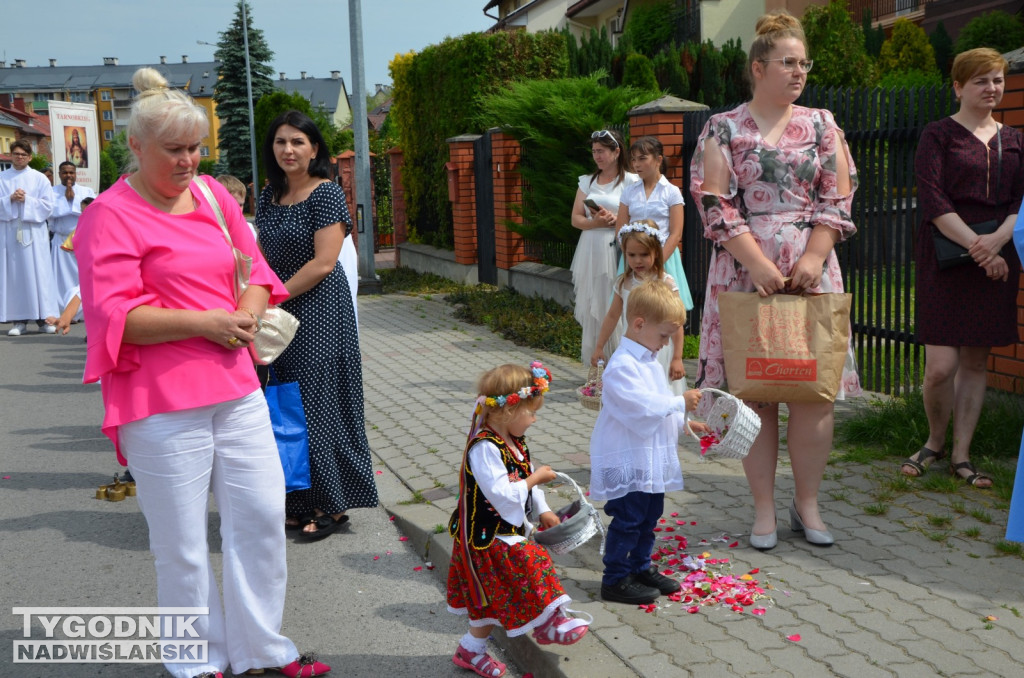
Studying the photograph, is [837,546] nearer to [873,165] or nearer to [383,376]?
[873,165]

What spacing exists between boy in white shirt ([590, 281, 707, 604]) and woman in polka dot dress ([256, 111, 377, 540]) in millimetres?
1713

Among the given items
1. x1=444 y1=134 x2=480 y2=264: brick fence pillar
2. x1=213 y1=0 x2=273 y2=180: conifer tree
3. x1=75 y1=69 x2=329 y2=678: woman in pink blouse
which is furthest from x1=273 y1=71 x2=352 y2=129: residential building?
x1=75 y1=69 x2=329 y2=678: woman in pink blouse

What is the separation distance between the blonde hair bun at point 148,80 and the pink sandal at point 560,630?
90.6 inches

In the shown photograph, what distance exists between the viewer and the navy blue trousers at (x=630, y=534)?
3822 mm

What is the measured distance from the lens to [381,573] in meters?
4.73

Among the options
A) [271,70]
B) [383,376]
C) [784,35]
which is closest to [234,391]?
[784,35]

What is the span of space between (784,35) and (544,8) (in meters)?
34.4

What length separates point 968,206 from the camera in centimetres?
526

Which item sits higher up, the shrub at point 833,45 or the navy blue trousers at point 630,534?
the shrub at point 833,45

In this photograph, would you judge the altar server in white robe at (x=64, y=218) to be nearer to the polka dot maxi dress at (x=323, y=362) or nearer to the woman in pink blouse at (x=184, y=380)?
the polka dot maxi dress at (x=323, y=362)

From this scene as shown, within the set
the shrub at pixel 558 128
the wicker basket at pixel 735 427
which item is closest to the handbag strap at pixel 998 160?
the wicker basket at pixel 735 427

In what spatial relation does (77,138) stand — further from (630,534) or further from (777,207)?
(630,534)

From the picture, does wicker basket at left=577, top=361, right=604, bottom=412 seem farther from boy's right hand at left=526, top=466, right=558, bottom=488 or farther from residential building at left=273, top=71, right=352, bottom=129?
residential building at left=273, top=71, right=352, bottom=129

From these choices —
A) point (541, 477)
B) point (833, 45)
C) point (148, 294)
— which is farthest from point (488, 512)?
point (833, 45)
